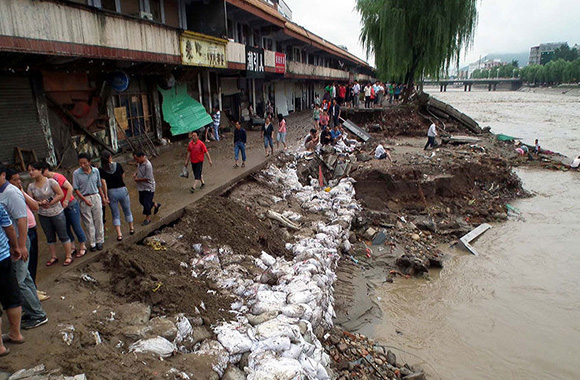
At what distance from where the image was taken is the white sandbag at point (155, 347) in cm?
354

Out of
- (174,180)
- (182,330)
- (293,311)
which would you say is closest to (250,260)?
(293,311)

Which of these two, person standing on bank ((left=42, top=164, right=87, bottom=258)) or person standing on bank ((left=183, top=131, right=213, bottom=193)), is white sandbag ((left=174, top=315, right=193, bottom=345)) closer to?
person standing on bank ((left=42, top=164, right=87, bottom=258))

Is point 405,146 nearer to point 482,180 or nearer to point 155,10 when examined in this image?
point 482,180

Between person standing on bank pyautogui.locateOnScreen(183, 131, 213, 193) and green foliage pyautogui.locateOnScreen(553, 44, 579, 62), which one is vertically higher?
green foliage pyautogui.locateOnScreen(553, 44, 579, 62)

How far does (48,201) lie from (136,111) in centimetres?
780

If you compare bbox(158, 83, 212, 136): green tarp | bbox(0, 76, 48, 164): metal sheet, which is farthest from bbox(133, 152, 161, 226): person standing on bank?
bbox(158, 83, 212, 136): green tarp

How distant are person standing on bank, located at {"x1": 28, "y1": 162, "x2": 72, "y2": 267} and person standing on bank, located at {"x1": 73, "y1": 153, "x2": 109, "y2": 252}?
0.38 m

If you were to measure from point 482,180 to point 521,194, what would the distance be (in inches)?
56.9

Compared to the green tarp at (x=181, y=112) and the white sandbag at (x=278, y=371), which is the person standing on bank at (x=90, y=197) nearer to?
the white sandbag at (x=278, y=371)

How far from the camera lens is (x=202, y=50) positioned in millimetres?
11742

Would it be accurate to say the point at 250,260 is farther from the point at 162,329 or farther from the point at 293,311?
the point at 162,329

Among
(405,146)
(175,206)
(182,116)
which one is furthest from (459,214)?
(182,116)

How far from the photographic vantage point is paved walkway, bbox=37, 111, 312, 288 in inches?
194

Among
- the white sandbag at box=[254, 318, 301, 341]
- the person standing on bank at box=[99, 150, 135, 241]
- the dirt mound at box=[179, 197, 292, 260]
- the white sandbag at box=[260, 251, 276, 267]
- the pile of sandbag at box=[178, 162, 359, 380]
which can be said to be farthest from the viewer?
the dirt mound at box=[179, 197, 292, 260]
